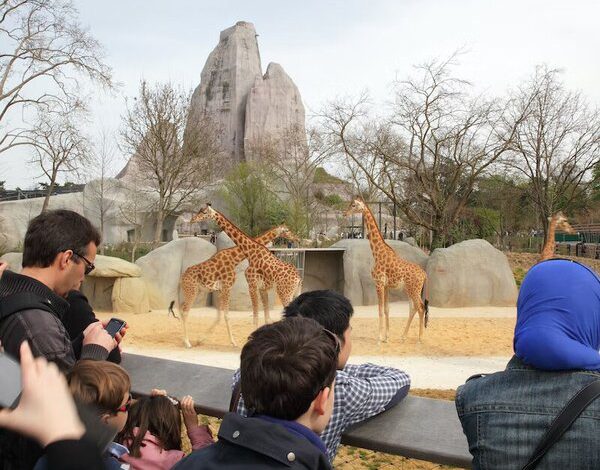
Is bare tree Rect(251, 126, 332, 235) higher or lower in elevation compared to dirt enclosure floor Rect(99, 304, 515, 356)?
higher

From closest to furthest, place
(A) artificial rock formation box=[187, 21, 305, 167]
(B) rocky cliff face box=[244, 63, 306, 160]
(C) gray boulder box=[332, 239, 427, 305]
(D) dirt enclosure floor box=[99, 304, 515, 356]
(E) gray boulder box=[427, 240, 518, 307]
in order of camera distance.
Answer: (D) dirt enclosure floor box=[99, 304, 515, 356]
(E) gray boulder box=[427, 240, 518, 307]
(C) gray boulder box=[332, 239, 427, 305]
(B) rocky cliff face box=[244, 63, 306, 160]
(A) artificial rock formation box=[187, 21, 305, 167]

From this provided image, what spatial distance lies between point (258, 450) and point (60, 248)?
1174 millimetres

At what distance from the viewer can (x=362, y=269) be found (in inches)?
532

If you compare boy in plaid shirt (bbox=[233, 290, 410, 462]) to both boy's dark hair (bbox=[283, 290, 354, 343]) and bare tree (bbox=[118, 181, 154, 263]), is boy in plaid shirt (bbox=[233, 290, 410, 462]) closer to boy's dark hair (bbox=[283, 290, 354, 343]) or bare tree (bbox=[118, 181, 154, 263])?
boy's dark hair (bbox=[283, 290, 354, 343])

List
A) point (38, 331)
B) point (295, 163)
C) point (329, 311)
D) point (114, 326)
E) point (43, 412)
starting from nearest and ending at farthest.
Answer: point (43, 412), point (38, 331), point (114, 326), point (329, 311), point (295, 163)

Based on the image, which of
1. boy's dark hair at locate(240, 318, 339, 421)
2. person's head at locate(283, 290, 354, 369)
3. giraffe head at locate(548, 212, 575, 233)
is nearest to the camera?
boy's dark hair at locate(240, 318, 339, 421)

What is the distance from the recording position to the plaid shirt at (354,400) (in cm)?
166

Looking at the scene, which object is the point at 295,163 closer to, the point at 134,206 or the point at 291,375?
the point at 134,206

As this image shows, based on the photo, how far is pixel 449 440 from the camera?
1542 millimetres

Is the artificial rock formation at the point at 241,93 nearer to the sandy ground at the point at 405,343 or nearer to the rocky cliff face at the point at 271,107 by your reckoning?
the rocky cliff face at the point at 271,107

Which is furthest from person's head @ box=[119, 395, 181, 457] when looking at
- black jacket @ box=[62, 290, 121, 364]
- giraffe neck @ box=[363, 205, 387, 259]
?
giraffe neck @ box=[363, 205, 387, 259]

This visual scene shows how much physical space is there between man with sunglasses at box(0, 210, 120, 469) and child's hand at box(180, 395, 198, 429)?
12.6 inches

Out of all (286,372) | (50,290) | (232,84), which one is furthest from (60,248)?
(232,84)

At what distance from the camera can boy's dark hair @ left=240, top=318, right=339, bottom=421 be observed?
3.90 feet
